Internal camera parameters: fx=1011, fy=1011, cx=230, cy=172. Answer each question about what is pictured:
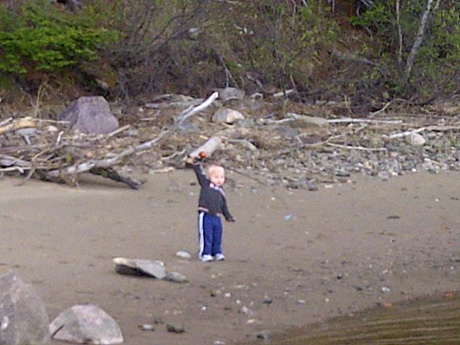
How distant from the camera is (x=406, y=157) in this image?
15195 mm

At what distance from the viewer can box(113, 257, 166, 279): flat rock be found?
310 inches

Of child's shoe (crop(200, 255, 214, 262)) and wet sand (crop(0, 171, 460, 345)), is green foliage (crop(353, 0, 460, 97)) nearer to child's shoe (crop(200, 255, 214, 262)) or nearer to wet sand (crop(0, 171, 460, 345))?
wet sand (crop(0, 171, 460, 345))

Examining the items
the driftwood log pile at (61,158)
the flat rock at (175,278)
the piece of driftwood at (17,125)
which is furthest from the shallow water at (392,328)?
the piece of driftwood at (17,125)

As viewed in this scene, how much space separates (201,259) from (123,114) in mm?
8612

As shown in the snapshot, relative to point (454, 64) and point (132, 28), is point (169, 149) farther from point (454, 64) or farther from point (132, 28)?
point (454, 64)

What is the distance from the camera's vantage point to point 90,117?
49.5 ft

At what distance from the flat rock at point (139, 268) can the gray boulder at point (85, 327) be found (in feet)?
5.08

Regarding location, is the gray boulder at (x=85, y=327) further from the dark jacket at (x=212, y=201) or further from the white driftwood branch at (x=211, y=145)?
the white driftwood branch at (x=211, y=145)

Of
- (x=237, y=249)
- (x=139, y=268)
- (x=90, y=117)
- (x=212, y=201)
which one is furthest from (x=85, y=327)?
(x=90, y=117)

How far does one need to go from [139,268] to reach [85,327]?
1739 millimetres

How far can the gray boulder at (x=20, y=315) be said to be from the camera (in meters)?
5.77

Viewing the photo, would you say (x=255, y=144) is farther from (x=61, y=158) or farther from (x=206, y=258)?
(x=206, y=258)

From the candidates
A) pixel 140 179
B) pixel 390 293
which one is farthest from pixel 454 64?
pixel 390 293

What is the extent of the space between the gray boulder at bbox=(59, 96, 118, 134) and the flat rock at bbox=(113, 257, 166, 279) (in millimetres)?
6847
